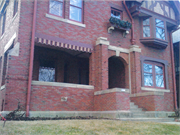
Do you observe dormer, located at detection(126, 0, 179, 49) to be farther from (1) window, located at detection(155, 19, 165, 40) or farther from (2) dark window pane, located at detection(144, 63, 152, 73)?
(2) dark window pane, located at detection(144, 63, 152, 73)

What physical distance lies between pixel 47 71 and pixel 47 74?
213 millimetres

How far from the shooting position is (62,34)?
12469 millimetres

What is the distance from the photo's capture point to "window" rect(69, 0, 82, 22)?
526 inches

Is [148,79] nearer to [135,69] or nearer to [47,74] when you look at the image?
[135,69]

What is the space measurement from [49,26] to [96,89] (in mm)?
4532

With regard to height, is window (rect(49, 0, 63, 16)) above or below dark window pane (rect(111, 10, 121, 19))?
below

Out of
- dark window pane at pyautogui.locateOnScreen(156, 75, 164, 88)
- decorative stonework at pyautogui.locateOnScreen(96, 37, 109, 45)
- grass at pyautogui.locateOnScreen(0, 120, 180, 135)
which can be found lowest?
grass at pyautogui.locateOnScreen(0, 120, 180, 135)

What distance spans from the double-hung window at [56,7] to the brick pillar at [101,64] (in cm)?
287

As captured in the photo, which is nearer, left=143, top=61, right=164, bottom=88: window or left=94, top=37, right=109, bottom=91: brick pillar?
left=94, top=37, right=109, bottom=91: brick pillar

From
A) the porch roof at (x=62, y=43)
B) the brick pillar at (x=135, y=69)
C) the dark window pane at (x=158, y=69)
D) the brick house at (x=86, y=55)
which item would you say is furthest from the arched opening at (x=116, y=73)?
the dark window pane at (x=158, y=69)

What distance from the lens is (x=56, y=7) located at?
42.1 feet

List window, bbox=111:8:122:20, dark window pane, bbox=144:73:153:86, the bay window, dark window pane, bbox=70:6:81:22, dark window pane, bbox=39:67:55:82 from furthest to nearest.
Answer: the bay window
dark window pane, bbox=144:73:153:86
window, bbox=111:8:122:20
dark window pane, bbox=39:67:55:82
dark window pane, bbox=70:6:81:22

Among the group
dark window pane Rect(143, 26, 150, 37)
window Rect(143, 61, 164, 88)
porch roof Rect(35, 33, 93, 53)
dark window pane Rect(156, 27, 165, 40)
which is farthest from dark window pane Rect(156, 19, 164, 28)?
porch roof Rect(35, 33, 93, 53)

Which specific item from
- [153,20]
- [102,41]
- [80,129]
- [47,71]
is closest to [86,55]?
[102,41]
